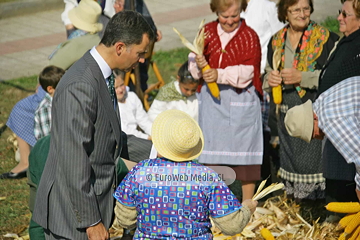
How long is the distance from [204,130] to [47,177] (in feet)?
7.99

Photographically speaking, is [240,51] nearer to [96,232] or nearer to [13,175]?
[96,232]

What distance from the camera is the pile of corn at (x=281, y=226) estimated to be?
4922 millimetres

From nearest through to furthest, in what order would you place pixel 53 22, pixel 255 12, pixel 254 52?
pixel 254 52, pixel 255 12, pixel 53 22

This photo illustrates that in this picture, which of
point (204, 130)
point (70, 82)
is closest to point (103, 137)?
point (70, 82)

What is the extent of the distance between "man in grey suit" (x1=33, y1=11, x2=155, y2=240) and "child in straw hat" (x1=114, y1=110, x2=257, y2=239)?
20 centimetres

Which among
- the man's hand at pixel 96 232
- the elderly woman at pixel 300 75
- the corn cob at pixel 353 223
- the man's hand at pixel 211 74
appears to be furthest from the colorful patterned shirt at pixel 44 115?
the corn cob at pixel 353 223

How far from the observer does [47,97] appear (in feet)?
19.2

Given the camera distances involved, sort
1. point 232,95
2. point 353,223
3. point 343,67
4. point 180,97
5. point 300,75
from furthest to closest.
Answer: point 180,97 → point 232,95 → point 300,75 → point 343,67 → point 353,223

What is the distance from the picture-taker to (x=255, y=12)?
709 cm

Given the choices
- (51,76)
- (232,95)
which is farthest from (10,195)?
(232,95)

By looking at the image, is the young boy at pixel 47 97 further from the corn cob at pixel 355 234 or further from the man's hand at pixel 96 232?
the corn cob at pixel 355 234

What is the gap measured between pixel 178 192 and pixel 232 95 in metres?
2.34

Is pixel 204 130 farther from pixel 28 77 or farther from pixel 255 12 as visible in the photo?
pixel 28 77

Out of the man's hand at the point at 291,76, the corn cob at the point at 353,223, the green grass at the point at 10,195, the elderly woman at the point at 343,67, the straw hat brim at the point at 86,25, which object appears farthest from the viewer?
the straw hat brim at the point at 86,25
